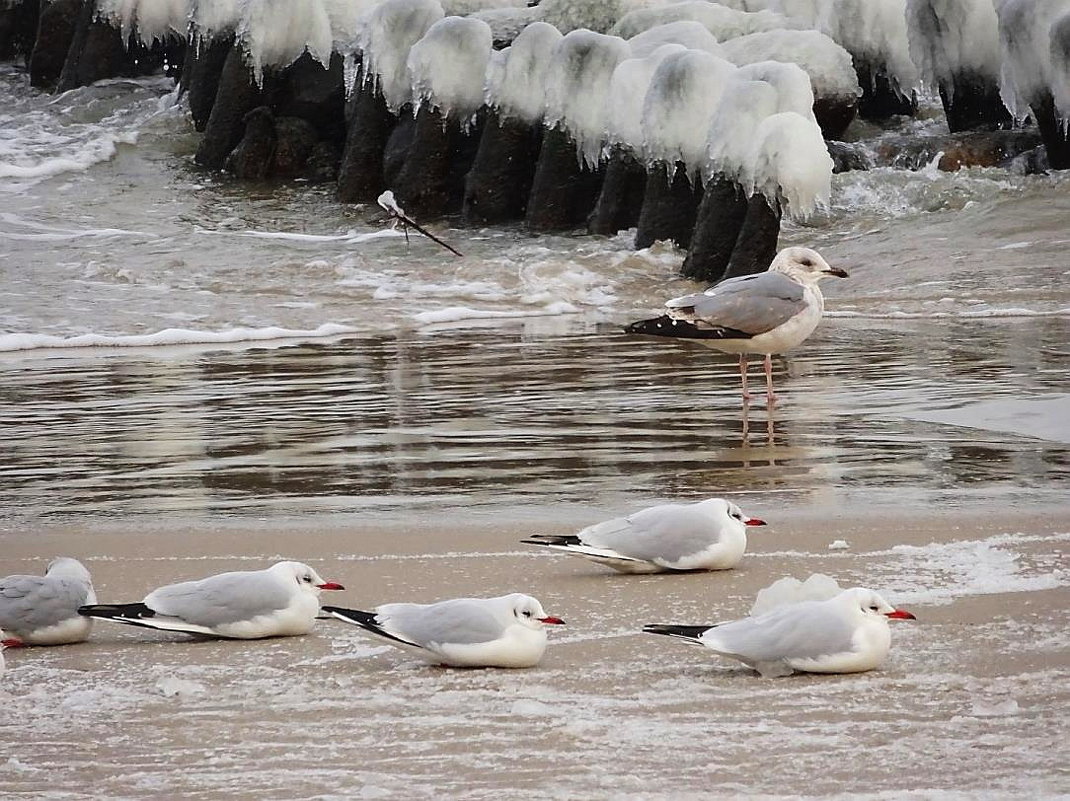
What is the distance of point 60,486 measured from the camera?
6562 millimetres

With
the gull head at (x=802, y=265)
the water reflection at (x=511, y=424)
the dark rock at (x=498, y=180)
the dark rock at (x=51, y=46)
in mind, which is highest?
the dark rock at (x=51, y=46)

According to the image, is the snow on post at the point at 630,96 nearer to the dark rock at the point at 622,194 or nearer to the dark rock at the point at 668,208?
the dark rock at the point at 622,194

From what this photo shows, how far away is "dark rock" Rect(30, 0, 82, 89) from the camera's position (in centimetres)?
2914

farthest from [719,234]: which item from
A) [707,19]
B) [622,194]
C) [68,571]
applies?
[68,571]

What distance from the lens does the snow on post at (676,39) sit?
18969 millimetres

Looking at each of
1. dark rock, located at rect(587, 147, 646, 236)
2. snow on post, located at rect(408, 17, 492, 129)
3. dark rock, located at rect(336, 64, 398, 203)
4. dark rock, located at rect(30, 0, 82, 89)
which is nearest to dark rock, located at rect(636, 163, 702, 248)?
dark rock, located at rect(587, 147, 646, 236)

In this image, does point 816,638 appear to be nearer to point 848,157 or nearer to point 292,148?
point 848,157

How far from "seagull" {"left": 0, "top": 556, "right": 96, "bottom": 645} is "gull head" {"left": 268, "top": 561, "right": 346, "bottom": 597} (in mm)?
490

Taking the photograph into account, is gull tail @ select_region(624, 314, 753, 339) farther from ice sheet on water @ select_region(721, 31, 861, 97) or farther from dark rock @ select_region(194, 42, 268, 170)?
dark rock @ select_region(194, 42, 268, 170)

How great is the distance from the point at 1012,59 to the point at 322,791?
53.2ft

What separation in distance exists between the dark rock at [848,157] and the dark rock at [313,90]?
23.7ft

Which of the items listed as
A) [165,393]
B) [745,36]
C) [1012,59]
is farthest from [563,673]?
[745,36]

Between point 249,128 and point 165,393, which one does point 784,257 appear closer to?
point 165,393

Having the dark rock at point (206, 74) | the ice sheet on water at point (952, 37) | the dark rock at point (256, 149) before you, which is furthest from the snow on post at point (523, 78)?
the dark rock at point (206, 74)
